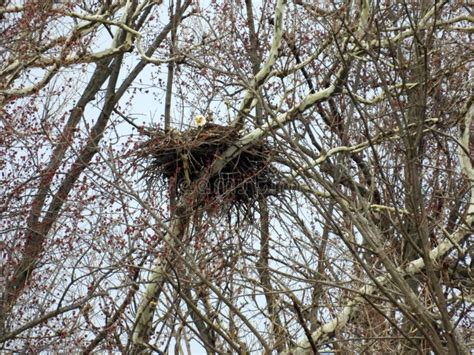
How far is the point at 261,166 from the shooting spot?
783cm

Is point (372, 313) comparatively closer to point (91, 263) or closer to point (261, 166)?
point (261, 166)

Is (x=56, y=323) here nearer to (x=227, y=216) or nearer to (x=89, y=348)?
(x=89, y=348)

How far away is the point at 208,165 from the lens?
7637 mm

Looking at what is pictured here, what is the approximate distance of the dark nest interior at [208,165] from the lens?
7449 millimetres

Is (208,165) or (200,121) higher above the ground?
(200,121)

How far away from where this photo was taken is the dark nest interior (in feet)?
24.4

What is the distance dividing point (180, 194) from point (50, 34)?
1.94 m

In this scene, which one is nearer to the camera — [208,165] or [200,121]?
[200,121]

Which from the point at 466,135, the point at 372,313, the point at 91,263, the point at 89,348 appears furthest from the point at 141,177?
the point at 466,135

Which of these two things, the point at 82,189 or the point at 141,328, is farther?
the point at 82,189

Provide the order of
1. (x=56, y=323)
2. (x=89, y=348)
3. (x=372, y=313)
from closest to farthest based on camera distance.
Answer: (x=372, y=313) → (x=89, y=348) → (x=56, y=323)

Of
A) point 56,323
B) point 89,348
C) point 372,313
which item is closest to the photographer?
point 372,313

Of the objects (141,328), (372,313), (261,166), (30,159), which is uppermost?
(30,159)

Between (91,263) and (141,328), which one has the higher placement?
(91,263)
